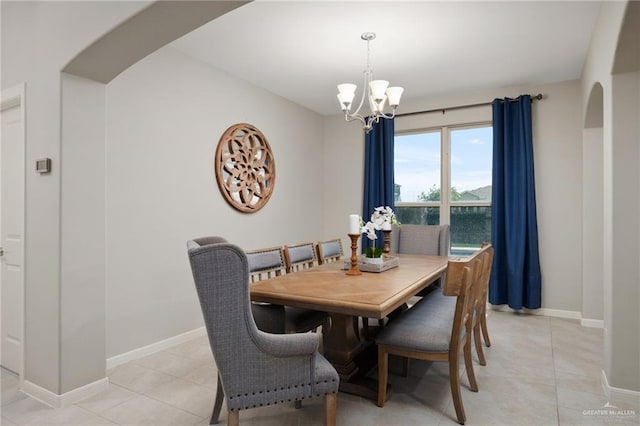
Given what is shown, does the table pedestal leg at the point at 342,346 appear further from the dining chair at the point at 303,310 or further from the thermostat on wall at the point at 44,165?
the thermostat on wall at the point at 44,165

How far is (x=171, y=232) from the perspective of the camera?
3.32 metres

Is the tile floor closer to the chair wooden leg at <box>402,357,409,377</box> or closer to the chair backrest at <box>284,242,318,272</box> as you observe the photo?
the chair wooden leg at <box>402,357,409,377</box>

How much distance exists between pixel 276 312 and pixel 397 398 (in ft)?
3.06

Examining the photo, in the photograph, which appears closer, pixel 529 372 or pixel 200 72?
pixel 529 372

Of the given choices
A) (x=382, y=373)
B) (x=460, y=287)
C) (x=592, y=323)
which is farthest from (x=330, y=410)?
(x=592, y=323)

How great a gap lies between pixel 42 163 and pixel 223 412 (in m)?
1.92

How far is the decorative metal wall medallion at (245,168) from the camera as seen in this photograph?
380 cm

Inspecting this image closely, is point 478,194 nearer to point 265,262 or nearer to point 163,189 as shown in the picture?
point 265,262

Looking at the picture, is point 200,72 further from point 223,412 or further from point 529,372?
point 529,372

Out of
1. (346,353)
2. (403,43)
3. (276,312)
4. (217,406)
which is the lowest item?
(217,406)

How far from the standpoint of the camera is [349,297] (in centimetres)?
192

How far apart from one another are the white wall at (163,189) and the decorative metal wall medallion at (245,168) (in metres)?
0.09

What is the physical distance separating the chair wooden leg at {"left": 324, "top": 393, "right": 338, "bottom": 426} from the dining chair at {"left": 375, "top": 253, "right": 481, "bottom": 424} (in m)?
0.60

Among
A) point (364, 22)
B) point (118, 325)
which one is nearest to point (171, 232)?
point (118, 325)
